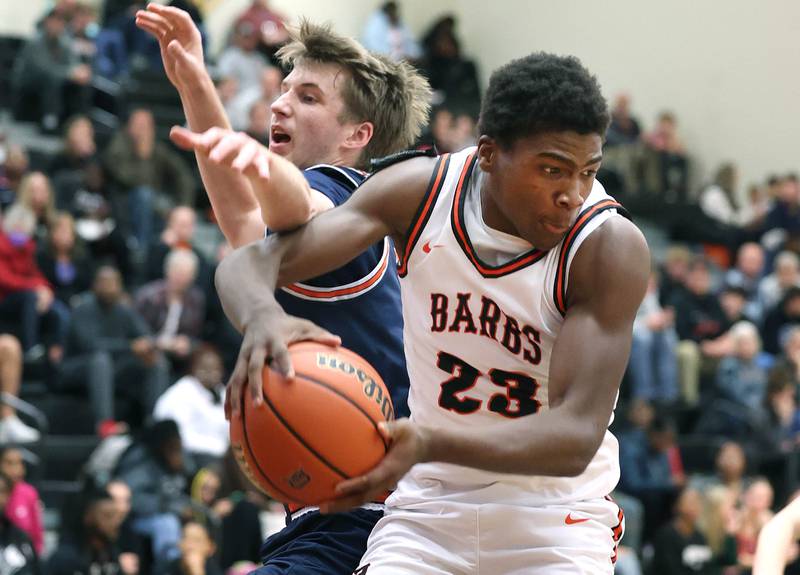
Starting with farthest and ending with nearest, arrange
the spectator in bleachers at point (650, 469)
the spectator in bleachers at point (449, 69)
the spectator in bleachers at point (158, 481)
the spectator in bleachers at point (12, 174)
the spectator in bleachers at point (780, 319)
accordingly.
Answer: the spectator in bleachers at point (449, 69) < the spectator in bleachers at point (780, 319) < the spectator in bleachers at point (12, 174) < the spectator in bleachers at point (650, 469) < the spectator in bleachers at point (158, 481)

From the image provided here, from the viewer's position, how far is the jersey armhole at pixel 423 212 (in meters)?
3.65

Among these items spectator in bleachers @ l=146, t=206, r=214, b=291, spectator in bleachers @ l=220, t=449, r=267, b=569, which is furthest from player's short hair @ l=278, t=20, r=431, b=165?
spectator in bleachers @ l=146, t=206, r=214, b=291

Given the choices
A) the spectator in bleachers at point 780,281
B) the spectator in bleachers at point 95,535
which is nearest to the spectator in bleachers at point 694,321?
→ the spectator in bleachers at point 780,281

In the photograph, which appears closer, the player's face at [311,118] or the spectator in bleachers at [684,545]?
the player's face at [311,118]

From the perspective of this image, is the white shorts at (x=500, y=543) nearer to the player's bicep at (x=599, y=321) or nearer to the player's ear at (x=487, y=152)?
the player's bicep at (x=599, y=321)

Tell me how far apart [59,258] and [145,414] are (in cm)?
173

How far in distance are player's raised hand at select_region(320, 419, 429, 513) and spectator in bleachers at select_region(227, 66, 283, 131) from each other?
39.4 feet

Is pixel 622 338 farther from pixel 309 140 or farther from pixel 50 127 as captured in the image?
pixel 50 127

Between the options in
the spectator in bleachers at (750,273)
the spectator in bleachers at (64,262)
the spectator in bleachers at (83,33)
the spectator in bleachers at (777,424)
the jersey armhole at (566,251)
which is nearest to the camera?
the jersey armhole at (566,251)

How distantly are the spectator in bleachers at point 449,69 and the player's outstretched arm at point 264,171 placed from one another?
51.4 feet

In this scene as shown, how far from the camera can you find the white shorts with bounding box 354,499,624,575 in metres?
3.58

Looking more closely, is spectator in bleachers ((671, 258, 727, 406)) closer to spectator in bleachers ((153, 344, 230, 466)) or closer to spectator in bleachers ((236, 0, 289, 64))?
spectator in bleachers ((153, 344, 230, 466))

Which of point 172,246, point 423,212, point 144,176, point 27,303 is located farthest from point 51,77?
point 423,212

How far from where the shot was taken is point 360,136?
4.46 m
